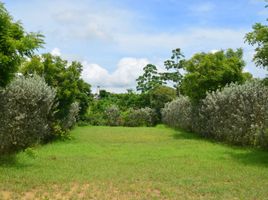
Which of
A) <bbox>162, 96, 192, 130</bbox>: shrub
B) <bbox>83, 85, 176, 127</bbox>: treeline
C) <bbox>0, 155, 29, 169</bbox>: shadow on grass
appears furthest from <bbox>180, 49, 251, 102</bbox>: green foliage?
<bbox>83, 85, 176, 127</bbox>: treeline

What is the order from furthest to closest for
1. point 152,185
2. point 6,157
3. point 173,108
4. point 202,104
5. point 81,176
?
point 173,108 < point 202,104 < point 6,157 < point 81,176 < point 152,185

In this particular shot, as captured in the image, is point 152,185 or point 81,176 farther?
point 81,176

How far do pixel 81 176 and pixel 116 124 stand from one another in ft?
114

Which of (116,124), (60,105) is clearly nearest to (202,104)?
(60,105)

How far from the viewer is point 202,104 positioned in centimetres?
2319

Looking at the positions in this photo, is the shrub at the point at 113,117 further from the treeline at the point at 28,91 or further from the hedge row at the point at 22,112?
the hedge row at the point at 22,112

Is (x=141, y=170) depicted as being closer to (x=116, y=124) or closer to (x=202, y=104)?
(x=202, y=104)

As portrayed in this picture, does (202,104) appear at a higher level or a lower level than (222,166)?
higher

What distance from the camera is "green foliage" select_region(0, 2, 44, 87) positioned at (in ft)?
33.6

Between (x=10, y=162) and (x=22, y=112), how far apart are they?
9.92 feet

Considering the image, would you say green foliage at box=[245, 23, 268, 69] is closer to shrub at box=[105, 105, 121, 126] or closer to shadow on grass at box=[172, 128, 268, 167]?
shadow on grass at box=[172, 128, 268, 167]

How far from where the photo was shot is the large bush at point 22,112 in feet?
42.7

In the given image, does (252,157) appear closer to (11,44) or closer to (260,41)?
(260,41)

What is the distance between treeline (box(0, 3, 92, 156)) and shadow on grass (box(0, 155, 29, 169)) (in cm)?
51
